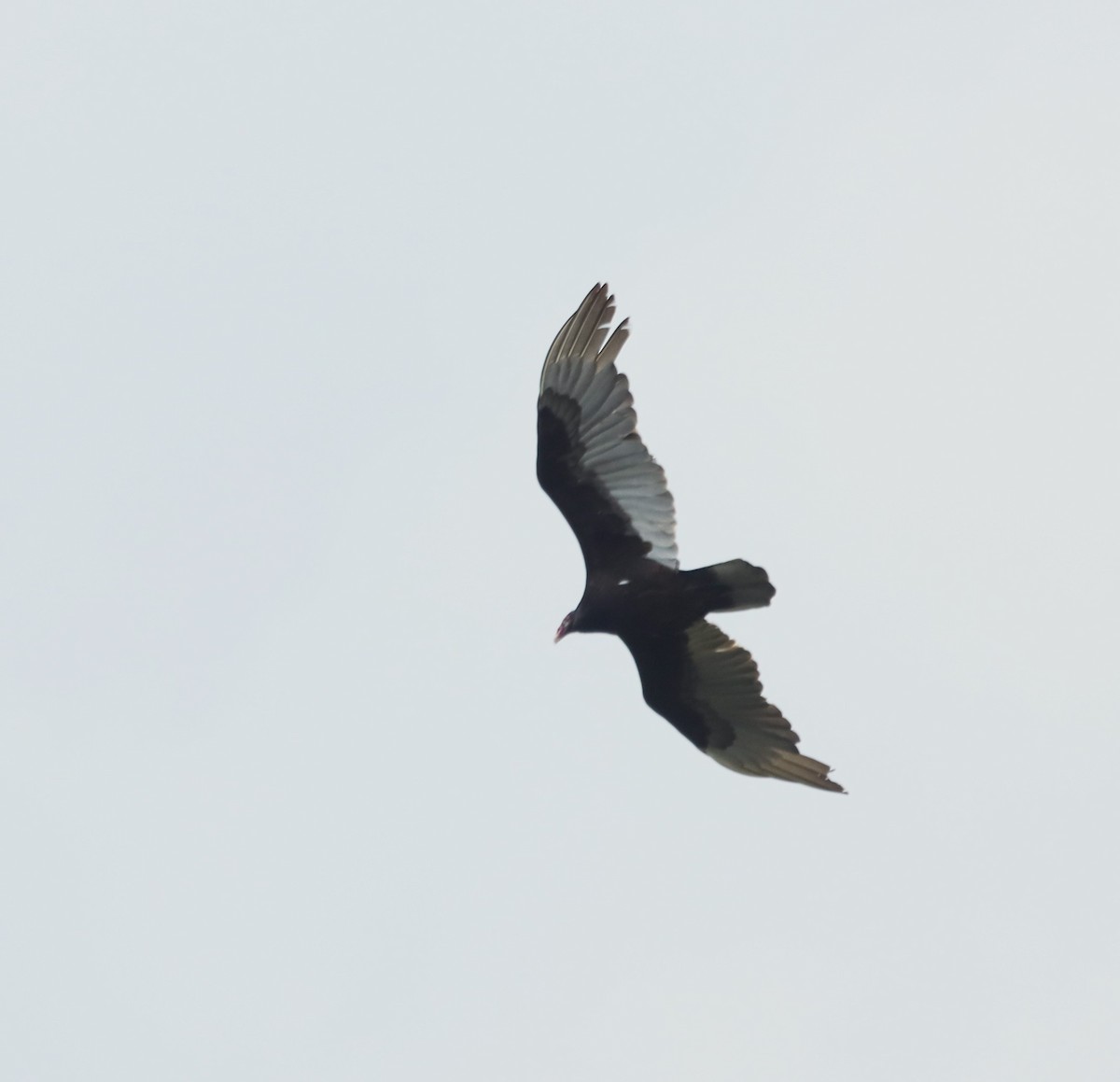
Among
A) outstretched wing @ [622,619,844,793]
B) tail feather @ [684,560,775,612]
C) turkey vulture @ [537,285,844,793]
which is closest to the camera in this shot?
tail feather @ [684,560,775,612]

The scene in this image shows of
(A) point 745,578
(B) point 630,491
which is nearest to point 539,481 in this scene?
(B) point 630,491

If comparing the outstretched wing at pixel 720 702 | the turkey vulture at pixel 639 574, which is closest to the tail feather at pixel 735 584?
the turkey vulture at pixel 639 574

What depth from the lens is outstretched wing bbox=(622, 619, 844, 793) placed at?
15477 mm

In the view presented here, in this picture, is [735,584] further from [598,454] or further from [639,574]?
[598,454]

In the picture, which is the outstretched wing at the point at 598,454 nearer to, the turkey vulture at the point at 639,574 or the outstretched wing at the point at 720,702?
the turkey vulture at the point at 639,574

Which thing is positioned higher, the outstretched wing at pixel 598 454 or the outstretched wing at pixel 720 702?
the outstretched wing at pixel 598 454

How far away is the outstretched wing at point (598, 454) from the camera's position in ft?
49.5

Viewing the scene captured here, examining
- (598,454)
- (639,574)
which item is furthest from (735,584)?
(598,454)

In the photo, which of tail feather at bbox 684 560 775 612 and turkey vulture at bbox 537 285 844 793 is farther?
turkey vulture at bbox 537 285 844 793

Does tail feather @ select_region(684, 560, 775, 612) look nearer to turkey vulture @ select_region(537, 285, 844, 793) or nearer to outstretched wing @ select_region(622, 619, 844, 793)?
turkey vulture @ select_region(537, 285, 844, 793)

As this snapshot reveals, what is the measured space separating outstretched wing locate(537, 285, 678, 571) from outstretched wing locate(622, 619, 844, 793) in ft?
2.31

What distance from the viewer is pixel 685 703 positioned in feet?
51.8

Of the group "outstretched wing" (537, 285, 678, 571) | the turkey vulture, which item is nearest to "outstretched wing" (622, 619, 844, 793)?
the turkey vulture

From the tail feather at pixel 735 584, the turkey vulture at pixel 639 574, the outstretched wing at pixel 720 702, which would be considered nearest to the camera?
the tail feather at pixel 735 584
